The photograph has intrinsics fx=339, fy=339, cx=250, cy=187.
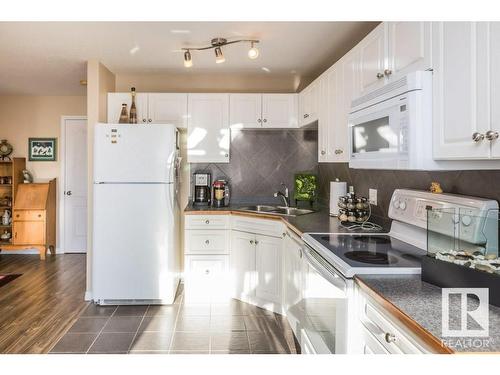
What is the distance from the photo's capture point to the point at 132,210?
3088 millimetres

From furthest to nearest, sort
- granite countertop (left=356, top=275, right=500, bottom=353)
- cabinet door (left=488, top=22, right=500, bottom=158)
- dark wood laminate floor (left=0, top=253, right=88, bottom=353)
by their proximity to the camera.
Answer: dark wood laminate floor (left=0, top=253, right=88, bottom=353)
cabinet door (left=488, top=22, right=500, bottom=158)
granite countertop (left=356, top=275, right=500, bottom=353)

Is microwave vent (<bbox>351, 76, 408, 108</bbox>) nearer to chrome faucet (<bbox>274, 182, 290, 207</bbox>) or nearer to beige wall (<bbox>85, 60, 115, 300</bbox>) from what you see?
chrome faucet (<bbox>274, 182, 290, 207</bbox>)

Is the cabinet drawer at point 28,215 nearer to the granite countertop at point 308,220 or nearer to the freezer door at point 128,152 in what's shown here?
the freezer door at point 128,152

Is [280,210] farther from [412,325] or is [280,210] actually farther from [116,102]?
[412,325]

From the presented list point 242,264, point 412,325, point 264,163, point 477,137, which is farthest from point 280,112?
point 412,325

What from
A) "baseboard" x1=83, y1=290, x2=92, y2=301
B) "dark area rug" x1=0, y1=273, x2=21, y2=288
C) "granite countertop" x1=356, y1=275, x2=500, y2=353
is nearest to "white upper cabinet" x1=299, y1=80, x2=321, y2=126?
"granite countertop" x1=356, y1=275, x2=500, y2=353

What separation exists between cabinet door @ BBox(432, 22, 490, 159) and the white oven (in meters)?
0.04

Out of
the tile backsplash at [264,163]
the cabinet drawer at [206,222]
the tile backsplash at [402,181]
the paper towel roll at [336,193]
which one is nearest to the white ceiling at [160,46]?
the tile backsplash at [264,163]

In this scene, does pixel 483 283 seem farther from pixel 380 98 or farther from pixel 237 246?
pixel 237 246

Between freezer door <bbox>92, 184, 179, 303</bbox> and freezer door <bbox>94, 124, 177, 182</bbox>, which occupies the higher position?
freezer door <bbox>94, 124, 177, 182</bbox>

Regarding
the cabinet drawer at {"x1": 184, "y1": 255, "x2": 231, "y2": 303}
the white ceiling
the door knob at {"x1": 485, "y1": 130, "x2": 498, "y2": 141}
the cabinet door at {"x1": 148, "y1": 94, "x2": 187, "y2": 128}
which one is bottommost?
the cabinet drawer at {"x1": 184, "y1": 255, "x2": 231, "y2": 303}

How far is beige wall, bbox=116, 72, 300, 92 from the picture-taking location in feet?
12.6

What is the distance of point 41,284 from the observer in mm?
3764

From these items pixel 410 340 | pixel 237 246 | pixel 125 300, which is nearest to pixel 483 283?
pixel 410 340
